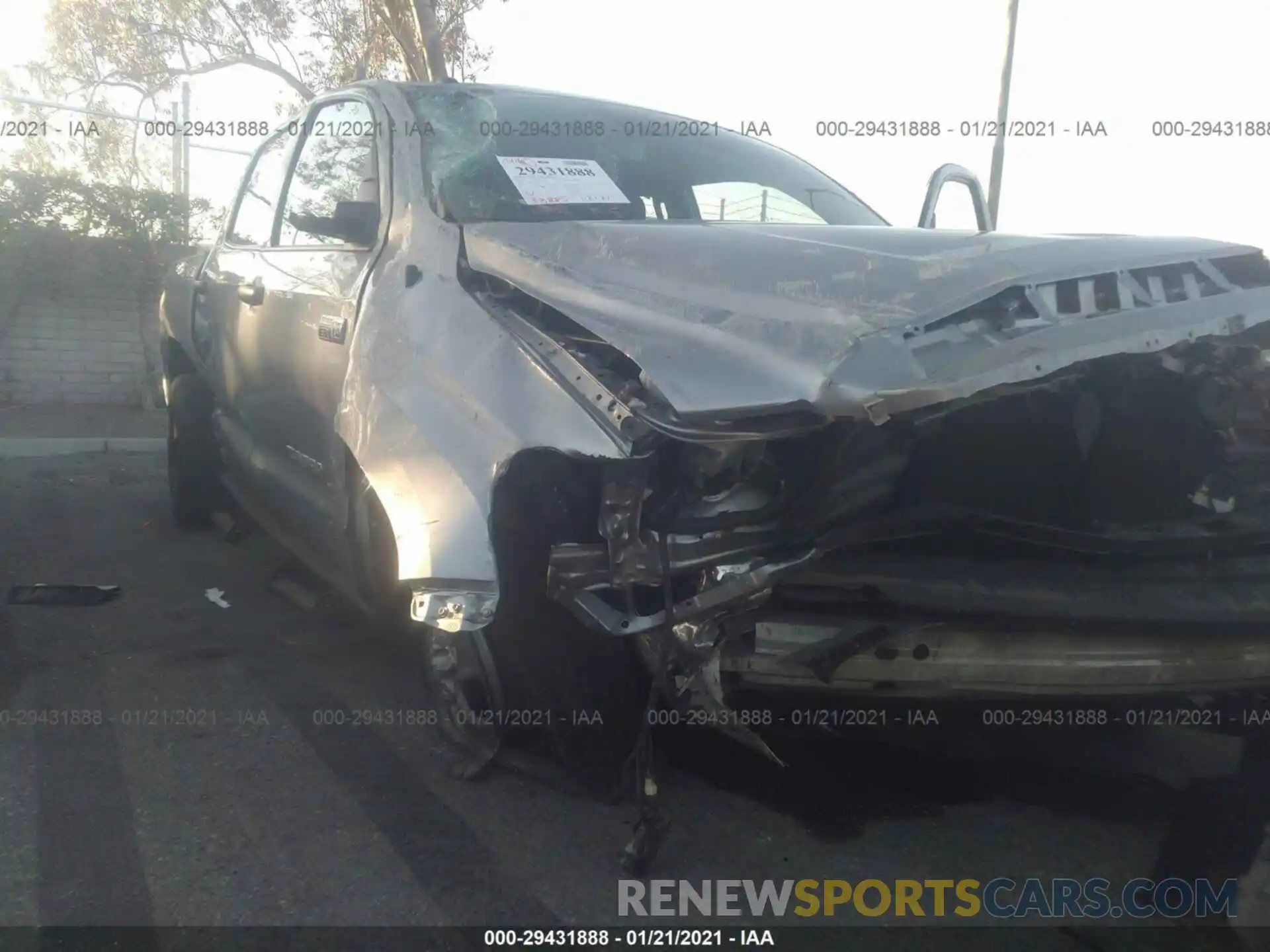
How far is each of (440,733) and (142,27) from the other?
43.0 feet

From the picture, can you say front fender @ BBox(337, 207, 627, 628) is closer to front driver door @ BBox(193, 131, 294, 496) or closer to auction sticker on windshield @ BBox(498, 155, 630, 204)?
auction sticker on windshield @ BBox(498, 155, 630, 204)

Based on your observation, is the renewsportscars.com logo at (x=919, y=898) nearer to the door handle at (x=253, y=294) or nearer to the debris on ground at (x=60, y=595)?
the door handle at (x=253, y=294)

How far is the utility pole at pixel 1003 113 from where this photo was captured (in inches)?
403

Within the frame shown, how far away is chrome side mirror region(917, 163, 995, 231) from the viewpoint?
11.8 feet

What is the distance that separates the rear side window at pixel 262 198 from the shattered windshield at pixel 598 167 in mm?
1124

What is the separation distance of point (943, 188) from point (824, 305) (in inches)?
70.9

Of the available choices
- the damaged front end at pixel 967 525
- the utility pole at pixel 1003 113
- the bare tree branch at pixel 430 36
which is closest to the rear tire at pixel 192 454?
the damaged front end at pixel 967 525

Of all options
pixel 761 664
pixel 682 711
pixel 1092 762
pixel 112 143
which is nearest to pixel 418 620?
pixel 682 711

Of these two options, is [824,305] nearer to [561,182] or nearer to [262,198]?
[561,182]

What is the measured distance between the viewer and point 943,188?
11.9ft

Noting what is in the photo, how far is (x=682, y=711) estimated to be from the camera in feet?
7.73

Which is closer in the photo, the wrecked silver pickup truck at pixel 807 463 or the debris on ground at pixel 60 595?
the wrecked silver pickup truck at pixel 807 463


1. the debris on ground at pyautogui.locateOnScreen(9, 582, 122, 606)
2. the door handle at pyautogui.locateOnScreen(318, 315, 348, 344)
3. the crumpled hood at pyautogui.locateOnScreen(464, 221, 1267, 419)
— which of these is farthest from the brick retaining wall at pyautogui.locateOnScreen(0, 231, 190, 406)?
the crumpled hood at pyautogui.locateOnScreen(464, 221, 1267, 419)

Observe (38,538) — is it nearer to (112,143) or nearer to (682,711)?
(682,711)
